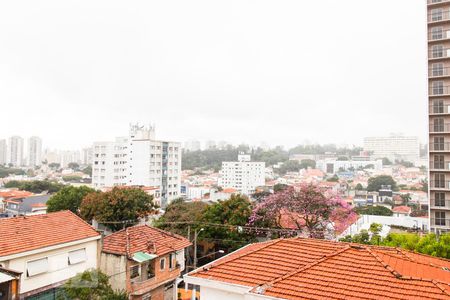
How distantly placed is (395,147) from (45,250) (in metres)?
166

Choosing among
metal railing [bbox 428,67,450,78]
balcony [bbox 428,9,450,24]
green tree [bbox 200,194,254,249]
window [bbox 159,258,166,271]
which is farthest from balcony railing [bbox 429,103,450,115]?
window [bbox 159,258,166,271]

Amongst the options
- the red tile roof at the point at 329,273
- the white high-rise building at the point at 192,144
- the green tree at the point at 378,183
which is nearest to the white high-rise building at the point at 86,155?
the white high-rise building at the point at 192,144

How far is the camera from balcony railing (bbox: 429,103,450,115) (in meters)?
26.2

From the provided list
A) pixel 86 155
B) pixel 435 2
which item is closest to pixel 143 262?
pixel 435 2

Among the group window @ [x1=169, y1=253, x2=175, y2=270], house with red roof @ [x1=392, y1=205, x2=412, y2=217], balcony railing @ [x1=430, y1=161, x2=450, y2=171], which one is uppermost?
balcony railing @ [x1=430, y1=161, x2=450, y2=171]

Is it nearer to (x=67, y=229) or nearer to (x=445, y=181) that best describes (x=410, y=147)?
(x=445, y=181)

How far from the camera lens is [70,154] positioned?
158000mm

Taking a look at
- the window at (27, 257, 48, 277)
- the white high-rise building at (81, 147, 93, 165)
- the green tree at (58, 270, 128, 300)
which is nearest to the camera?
the green tree at (58, 270, 128, 300)

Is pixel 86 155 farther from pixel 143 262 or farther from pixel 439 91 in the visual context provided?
pixel 143 262

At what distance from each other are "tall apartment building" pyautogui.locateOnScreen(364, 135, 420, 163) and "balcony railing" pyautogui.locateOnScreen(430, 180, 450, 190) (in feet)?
432

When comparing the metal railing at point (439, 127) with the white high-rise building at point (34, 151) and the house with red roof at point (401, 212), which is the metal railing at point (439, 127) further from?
the white high-rise building at point (34, 151)

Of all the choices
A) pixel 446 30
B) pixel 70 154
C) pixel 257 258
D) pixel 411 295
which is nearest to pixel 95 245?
pixel 257 258

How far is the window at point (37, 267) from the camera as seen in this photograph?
12.0 metres

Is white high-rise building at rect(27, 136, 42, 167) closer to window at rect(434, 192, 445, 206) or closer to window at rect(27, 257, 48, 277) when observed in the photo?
window at rect(27, 257, 48, 277)
